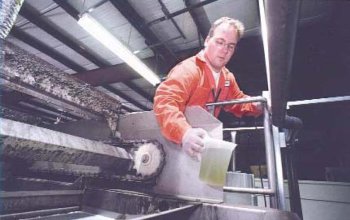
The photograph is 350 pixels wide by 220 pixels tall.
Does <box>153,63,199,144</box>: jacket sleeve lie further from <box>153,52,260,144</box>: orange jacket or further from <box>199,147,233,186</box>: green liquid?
<box>199,147,233,186</box>: green liquid

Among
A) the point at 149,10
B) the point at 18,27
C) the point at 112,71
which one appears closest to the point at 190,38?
the point at 149,10

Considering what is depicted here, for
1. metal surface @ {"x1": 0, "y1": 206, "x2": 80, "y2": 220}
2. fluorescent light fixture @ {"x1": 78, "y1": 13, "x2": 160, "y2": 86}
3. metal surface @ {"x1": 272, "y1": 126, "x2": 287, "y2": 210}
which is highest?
fluorescent light fixture @ {"x1": 78, "y1": 13, "x2": 160, "y2": 86}

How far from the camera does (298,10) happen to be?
0.52m

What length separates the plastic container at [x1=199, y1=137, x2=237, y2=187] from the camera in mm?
1196

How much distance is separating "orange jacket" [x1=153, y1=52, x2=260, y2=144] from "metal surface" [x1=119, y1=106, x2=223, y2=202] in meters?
0.15

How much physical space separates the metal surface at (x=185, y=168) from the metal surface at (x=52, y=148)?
0.31 metres

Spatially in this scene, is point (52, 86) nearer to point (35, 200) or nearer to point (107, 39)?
point (35, 200)

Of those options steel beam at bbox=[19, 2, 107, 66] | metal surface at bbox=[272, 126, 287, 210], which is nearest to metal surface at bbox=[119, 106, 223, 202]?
metal surface at bbox=[272, 126, 287, 210]

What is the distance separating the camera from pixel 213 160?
120 centimetres

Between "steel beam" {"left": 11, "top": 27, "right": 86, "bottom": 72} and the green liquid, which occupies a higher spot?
"steel beam" {"left": 11, "top": 27, "right": 86, "bottom": 72}

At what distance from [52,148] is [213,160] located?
844mm

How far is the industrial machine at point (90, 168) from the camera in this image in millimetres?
1289

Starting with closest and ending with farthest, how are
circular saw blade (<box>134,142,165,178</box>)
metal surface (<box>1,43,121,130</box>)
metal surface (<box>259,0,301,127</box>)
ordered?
1. metal surface (<box>259,0,301,127</box>)
2. metal surface (<box>1,43,121,130</box>)
3. circular saw blade (<box>134,142,165,178</box>)

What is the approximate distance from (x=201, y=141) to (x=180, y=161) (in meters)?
0.41
